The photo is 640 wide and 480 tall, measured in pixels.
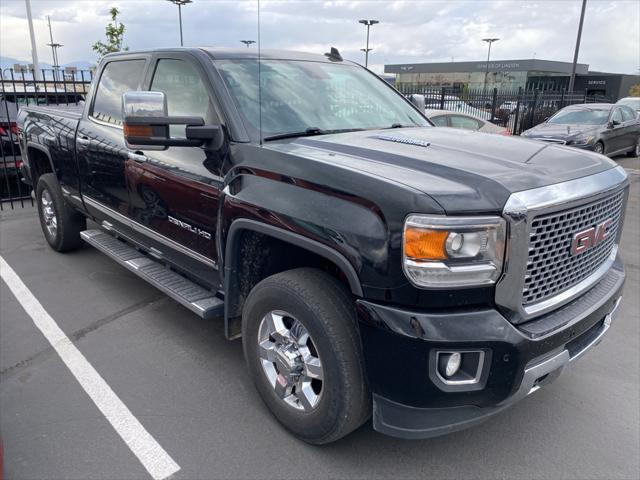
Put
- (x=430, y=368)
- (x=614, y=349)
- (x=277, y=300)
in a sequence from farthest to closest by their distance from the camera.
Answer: (x=614, y=349) < (x=277, y=300) < (x=430, y=368)

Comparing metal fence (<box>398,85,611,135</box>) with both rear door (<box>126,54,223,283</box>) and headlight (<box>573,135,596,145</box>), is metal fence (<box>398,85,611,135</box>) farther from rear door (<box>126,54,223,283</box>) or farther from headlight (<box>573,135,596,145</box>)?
rear door (<box>126,54,223,283</box>)

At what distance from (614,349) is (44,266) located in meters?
5.26

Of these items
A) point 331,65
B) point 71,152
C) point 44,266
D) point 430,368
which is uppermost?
point 331,65

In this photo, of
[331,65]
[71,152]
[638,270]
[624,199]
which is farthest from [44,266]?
[638,270]

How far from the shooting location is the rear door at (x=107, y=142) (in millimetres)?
4125

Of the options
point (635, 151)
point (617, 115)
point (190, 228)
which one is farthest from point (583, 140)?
point (190, 228)

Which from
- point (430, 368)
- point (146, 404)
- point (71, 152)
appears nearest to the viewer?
point (430, 368)

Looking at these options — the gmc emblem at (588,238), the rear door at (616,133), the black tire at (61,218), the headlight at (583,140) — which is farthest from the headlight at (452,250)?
the rear door at (616,133)

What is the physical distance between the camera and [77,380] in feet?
11.0

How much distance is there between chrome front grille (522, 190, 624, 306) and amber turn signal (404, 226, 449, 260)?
404 millimetres

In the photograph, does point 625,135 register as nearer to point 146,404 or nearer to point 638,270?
point 638,270

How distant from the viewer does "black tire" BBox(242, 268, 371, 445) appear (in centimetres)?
235

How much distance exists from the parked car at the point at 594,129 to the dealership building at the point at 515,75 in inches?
1502

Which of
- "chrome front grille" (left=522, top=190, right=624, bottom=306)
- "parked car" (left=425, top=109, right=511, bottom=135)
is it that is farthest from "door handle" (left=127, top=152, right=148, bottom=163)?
"parked car" (left=425, top=109, right=511, bottom=135)
